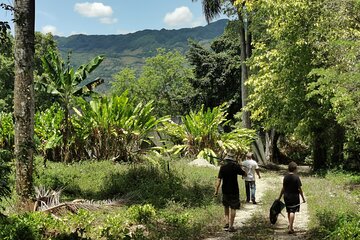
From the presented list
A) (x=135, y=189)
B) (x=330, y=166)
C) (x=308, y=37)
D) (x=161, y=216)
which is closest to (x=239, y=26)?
(x=308, y=37)

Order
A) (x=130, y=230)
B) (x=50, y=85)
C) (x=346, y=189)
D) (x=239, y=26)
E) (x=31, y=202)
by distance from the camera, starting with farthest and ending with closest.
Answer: (x=239, y=26) → (x=50, y=85) → (x=346, y=189) → (x=31, y=202) → (x=130, y=230)

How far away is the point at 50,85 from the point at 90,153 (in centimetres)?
317

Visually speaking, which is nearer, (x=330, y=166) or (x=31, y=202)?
(x=31, y=202)

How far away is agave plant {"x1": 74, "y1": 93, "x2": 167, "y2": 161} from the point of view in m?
16.7

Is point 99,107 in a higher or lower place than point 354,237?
higher

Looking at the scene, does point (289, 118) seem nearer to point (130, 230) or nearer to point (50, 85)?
point (50, 85)

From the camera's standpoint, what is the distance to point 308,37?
18.0m

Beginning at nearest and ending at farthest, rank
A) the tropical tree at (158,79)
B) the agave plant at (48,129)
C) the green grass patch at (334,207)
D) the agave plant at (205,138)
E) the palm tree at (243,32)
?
1. the green grass patch at (334,207)
2. the agave plant at (48,129)
3. the agave plant at (205,138)
4. the palm tree at (243,32)
5. the tropical tree at (158,79)

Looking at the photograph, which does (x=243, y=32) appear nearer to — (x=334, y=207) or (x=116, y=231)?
(x=334, y=207)

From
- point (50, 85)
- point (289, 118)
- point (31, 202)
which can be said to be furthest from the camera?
point (289, 118)

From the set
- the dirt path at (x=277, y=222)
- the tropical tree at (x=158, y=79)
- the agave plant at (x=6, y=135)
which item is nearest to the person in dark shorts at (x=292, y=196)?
the dirt path at (x=277, y=222)

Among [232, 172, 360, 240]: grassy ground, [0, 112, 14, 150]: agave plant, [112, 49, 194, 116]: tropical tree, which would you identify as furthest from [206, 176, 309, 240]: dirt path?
[112, 49, 194, 116]: tropical tree

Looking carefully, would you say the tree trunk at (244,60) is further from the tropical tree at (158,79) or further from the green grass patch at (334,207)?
the tropical tree at (158,79)

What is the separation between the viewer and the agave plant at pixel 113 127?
54.8 feet
